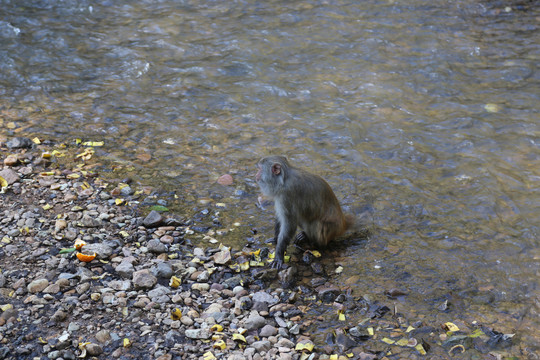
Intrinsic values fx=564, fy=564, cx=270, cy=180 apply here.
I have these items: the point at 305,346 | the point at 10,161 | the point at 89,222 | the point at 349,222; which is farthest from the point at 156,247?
the point at 10,161

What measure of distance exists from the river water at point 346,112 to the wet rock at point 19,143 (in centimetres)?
32

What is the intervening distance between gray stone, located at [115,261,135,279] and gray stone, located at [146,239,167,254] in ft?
1.29

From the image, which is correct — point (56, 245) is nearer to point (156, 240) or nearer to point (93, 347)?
point (156, 240)

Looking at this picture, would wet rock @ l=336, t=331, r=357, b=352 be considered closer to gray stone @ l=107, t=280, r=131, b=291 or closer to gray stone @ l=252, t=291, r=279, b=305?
gray stone @ l=252, t=291, r=279, b=305

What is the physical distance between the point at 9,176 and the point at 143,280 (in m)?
2.56

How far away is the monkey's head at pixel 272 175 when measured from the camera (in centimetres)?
577

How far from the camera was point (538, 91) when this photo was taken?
8.95 metres

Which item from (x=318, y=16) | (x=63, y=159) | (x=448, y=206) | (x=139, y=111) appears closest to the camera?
(x=448, y=206)

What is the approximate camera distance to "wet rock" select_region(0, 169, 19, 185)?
660 cm

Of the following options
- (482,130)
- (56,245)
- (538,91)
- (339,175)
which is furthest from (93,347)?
(538,91)

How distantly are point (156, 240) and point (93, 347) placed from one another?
164 cm

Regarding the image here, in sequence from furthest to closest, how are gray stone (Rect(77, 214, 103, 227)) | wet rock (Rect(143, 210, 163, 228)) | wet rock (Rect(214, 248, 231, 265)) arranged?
wet rock (Rect(143, 210, 163, 228))
gray stone (Rect(77, 214, 103, 227))
wet rock (Rect(214, 248, 231, 265))

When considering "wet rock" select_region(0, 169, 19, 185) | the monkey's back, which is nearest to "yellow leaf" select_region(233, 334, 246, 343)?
the monkey's back

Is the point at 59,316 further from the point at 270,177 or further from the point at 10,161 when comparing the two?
the point at 10,161
